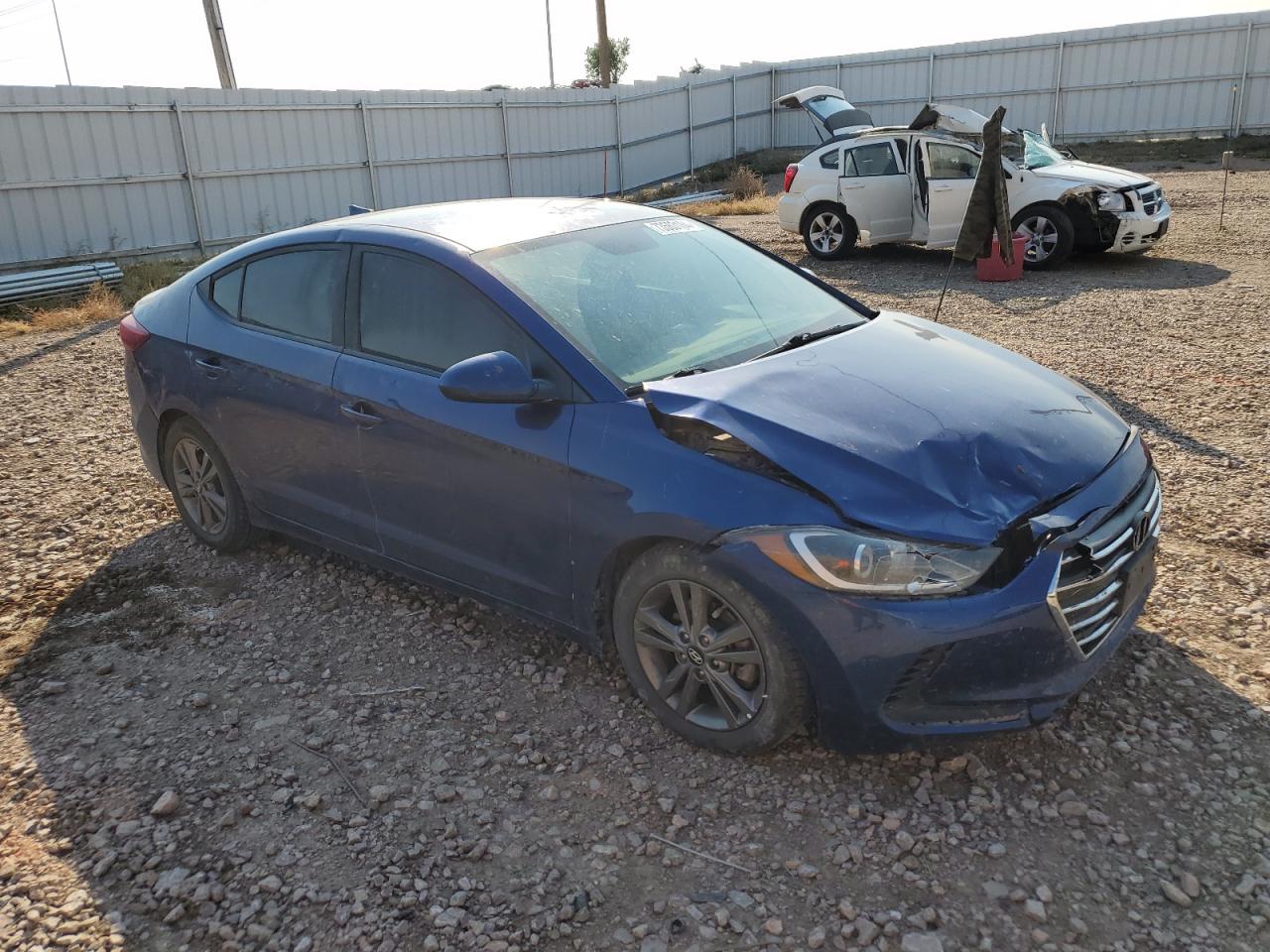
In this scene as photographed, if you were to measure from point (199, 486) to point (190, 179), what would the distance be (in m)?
12.8

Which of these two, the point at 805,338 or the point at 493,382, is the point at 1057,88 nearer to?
the point at 805,338

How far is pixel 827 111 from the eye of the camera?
14.4 metres

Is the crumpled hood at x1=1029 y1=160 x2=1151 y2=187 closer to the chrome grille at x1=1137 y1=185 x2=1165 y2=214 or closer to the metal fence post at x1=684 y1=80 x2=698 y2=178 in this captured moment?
the chrome grille at x1=1137 y1=185 x2=1165 y2=214

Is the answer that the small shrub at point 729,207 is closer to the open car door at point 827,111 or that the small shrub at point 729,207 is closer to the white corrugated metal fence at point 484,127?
the white corrugated metal fence at point 484,127

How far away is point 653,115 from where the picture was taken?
977 inches

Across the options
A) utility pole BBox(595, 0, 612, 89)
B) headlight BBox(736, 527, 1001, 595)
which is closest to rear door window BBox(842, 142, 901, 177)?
headlight BBox(736, 527, 1001, 595)

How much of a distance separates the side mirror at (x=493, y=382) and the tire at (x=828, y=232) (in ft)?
34.7

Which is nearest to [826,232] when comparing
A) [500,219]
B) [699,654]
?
[500,219]

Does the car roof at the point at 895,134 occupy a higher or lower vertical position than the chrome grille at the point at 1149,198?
higher

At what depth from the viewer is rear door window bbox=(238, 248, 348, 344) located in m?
4.04

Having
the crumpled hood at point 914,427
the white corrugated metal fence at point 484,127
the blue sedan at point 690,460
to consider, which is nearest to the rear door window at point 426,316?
the blue sedan at point 690,460

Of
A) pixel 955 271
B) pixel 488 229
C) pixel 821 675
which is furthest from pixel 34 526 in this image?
pixel 955 271

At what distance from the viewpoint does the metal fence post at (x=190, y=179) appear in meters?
15.5

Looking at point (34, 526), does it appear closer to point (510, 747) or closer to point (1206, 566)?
point (510, 747)
